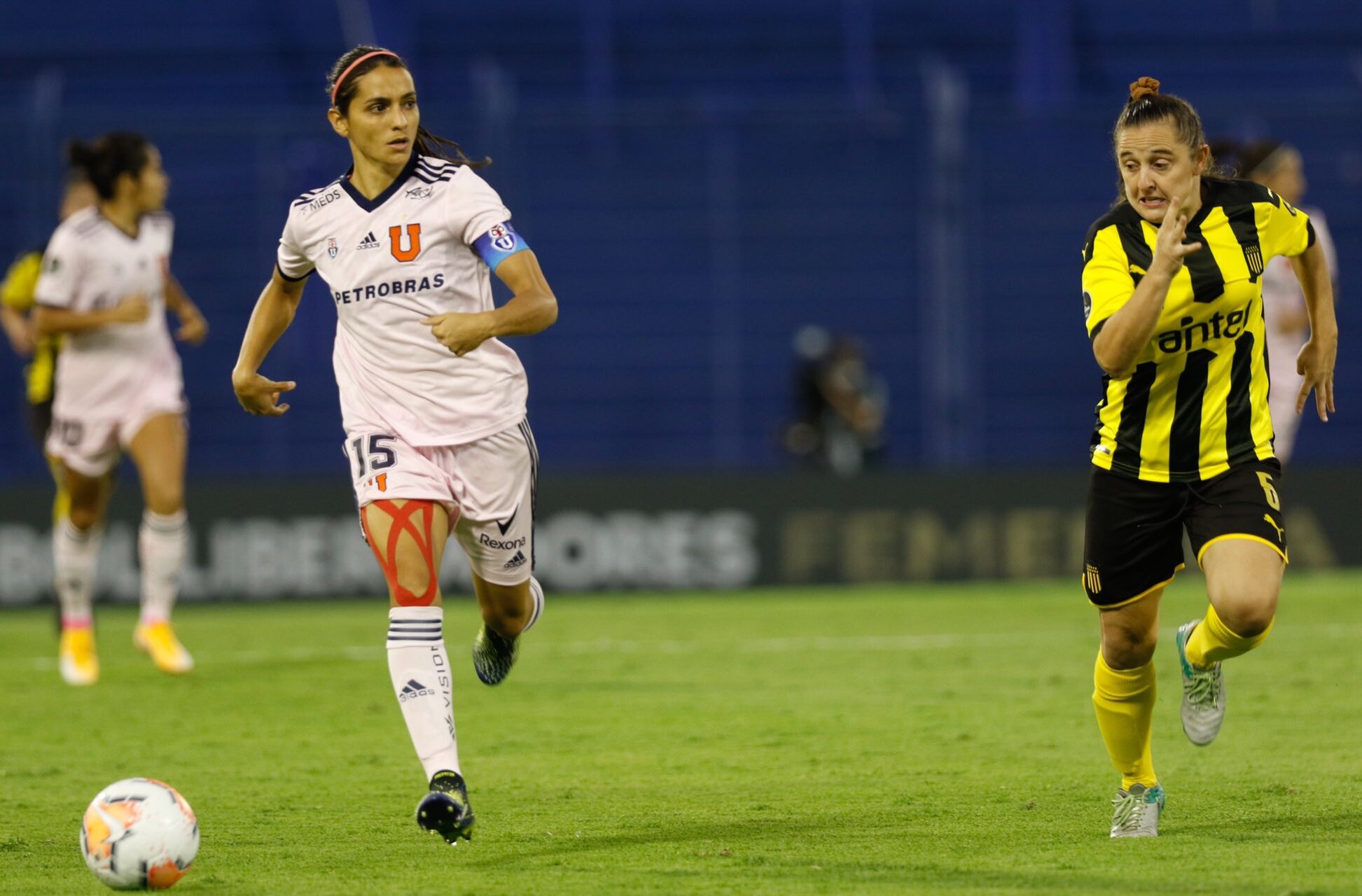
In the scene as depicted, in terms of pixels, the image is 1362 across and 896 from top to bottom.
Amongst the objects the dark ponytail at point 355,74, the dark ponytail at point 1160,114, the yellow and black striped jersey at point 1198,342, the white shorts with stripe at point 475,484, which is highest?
the dark ponytail at point 355,74

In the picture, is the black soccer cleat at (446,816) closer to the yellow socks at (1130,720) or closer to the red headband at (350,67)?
the yellow socks at (1130,720)

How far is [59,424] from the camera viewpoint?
963cm

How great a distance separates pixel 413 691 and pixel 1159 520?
207 cm

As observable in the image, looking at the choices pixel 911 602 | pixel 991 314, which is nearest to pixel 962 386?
pixel 991 314

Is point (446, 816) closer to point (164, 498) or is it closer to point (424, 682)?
Result: point (424, 682)

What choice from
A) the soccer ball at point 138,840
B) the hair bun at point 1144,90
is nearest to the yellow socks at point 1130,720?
the hair bun at point 1144,90

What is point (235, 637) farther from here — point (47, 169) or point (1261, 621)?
point (1261, 621)

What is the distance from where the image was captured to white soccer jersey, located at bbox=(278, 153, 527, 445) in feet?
17.6

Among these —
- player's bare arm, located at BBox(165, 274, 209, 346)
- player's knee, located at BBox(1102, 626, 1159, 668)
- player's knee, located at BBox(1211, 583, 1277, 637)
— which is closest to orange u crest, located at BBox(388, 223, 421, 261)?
player's knee, located at BBox(1102, 626, 1159, 668)

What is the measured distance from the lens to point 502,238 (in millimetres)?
5234

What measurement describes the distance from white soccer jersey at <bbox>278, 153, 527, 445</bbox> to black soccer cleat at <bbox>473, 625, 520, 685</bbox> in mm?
1271

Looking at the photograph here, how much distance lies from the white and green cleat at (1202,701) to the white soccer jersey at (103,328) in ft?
19.3

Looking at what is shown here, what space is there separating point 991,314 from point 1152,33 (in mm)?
4902

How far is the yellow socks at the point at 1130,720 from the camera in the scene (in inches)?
201
